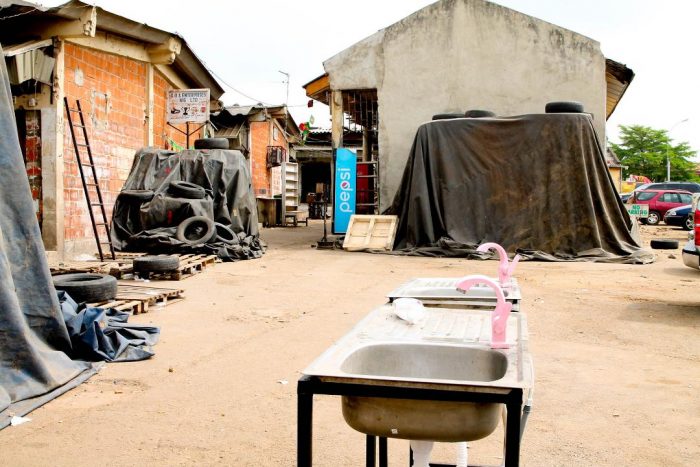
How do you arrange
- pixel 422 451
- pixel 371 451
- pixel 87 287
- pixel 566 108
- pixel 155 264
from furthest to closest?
pixel 566 108
pixel 155 264
pixel 87 287
pixel 371 451
pixel 422 451

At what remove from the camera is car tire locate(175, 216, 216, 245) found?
38.1 feet

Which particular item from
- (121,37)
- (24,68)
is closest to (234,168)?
(121,37)

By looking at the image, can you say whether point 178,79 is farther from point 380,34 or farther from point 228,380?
point 228,380

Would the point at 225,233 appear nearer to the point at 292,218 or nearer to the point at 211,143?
the point at 211,143

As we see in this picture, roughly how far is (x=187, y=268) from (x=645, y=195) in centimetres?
2259

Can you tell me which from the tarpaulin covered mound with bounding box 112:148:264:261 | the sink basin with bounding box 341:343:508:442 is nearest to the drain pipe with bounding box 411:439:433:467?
the sink basin with bounding box 341:343:508:442

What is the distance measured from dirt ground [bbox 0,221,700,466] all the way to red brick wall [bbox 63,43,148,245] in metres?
4.74

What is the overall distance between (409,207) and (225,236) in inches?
161

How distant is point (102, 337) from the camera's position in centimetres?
491

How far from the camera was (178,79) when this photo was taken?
16.3 m

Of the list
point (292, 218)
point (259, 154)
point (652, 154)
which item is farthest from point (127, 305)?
point (652, 154)

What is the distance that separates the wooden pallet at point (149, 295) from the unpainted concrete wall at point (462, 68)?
30.1 ft

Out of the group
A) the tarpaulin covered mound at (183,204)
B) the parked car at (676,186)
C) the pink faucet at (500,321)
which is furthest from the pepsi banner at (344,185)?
the parked car at (676,186)

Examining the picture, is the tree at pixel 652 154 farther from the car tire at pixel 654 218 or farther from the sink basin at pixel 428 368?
the sink basin at pixel 428 368
